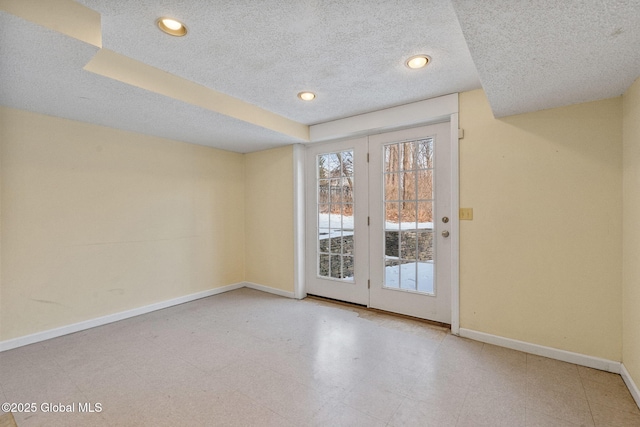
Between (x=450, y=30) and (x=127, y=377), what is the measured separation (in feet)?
10.5

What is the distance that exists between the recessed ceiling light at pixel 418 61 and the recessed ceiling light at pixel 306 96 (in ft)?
3.03

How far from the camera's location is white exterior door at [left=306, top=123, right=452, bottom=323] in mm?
2936

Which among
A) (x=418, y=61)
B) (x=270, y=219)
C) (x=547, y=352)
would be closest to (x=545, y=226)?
(x=547, y=352)

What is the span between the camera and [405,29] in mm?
1676

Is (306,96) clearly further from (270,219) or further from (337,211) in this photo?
(270,219)

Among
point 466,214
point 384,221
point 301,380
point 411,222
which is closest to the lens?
point 301,380

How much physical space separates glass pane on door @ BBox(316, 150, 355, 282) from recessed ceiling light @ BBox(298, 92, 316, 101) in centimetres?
101

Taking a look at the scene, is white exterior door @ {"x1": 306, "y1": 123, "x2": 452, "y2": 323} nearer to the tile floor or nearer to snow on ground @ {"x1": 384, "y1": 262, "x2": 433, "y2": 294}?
snow on ground @ {"x1": 384, "y1": 262, "x2": 433, "y2": 294}

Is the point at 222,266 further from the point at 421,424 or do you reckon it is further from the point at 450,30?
the point at 450,30

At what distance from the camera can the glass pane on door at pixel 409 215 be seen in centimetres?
300

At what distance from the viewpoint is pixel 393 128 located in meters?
3.14

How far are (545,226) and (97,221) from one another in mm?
4293

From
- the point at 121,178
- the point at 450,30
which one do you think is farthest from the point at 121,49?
the point at 450,30

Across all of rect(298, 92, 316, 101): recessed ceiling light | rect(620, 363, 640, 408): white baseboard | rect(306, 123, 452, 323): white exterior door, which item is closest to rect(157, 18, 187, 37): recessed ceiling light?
rect(298, 92, 316, 101): recessed ceiling light
